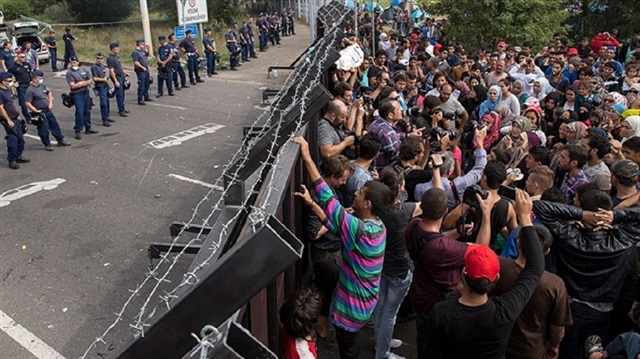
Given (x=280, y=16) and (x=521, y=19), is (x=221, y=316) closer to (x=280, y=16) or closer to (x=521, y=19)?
(x=521, y=19)

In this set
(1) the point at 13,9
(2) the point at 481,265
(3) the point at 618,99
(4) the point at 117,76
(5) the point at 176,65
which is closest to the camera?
(2) the point at 481,265

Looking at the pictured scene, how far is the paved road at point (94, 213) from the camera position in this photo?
223 inches

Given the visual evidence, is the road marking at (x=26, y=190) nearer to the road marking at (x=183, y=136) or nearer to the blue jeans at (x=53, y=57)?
the road marking at (x=183, y=136)

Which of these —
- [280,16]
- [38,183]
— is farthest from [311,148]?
[280,16]

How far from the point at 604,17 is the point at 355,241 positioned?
18.9 metres

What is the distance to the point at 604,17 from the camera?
19094 millimetres

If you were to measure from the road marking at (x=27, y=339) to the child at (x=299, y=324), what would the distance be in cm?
292

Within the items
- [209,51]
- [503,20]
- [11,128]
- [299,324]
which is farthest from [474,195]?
[209,51]

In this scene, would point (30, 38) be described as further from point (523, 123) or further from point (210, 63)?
point (523, 123)

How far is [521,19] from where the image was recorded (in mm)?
14922

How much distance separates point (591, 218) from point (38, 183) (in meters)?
8.55

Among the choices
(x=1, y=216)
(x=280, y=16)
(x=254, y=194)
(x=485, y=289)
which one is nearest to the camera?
(x=485, y=289)

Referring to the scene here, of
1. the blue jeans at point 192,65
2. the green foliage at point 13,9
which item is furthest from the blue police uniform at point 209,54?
the green foliage at point 13,9

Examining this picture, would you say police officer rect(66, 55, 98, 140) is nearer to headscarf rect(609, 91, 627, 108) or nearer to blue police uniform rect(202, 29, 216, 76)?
blue police uniform rect(202, 29, 216, 76)
